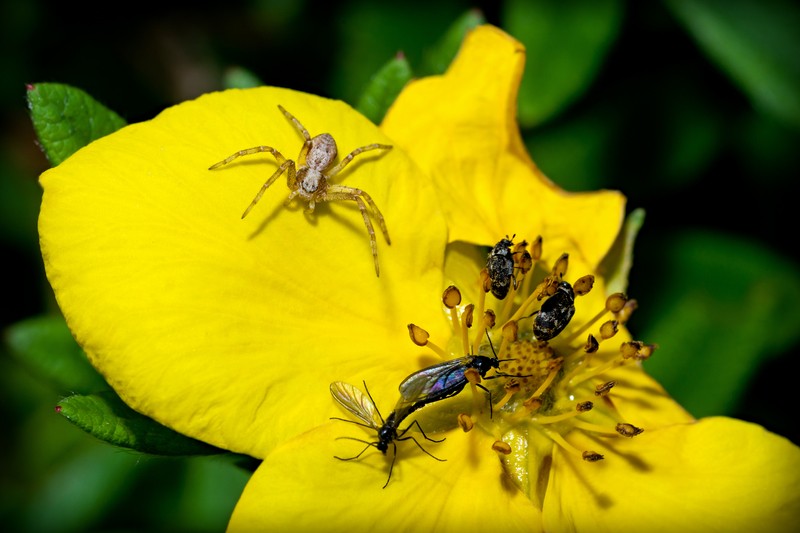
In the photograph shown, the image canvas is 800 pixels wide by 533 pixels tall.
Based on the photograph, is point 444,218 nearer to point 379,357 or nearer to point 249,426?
point 379,357

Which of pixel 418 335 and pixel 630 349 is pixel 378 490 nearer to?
pixel 418 335

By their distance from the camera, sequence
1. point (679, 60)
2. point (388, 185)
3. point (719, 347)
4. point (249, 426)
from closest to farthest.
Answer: point (249, 426) < point (388, 185) < point (719, 347) < point (679, 60)

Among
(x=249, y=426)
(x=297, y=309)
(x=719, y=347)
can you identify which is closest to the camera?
(x=249, y=426)

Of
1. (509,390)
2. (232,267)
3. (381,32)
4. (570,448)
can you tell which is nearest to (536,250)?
(509,390)

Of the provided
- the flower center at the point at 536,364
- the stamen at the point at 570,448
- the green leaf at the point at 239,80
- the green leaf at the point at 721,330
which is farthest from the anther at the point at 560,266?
the green leaf at the point at 239,80

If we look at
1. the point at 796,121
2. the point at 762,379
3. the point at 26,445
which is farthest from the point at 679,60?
the point at 26,445

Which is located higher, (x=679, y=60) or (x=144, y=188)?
(x=679, y=60)
